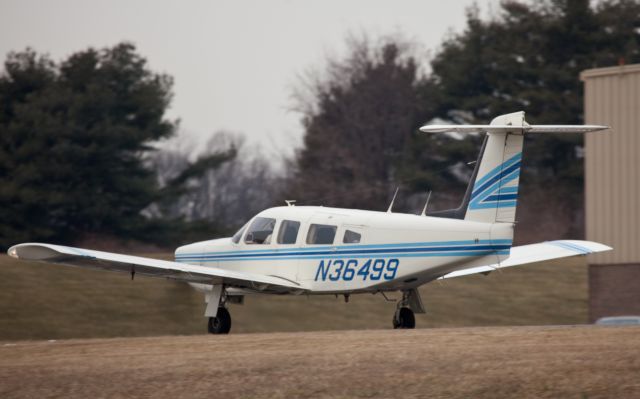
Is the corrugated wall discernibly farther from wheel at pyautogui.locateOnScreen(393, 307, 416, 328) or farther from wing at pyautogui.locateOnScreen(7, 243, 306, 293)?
wing at pyautogui.locateOnScreen(7, 243, 306, 293)

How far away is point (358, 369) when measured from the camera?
14742 millimetres

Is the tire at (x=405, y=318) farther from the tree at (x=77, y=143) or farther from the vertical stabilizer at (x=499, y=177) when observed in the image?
the tree at (x=77, y=143)

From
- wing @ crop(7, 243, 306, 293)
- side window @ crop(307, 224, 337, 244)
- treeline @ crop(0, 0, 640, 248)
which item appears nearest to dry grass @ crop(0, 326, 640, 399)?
wing @ crop(7, 243, 306, 293)

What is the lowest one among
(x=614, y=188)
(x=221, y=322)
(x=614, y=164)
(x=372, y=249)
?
(x=221, y=322)

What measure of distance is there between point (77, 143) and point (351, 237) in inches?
1558

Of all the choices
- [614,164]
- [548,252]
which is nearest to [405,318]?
[548,252]

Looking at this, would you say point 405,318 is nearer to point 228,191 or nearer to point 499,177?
point 499,177

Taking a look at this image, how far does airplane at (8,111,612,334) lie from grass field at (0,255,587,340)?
21.2ft

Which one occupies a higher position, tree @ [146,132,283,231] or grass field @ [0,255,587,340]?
tree @ [146,132,283,231]

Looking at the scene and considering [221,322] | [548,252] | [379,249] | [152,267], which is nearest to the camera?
[379,249]

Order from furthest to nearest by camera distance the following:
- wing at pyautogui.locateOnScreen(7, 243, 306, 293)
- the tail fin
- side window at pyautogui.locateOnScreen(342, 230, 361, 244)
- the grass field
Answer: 1. the grass field
2. side window at pyautogui.locateOnScreen(342, 230, 361, 244)
3. the tail fin
4. wing at pyautogui.locateOnScreen(7, 243, 306, 293)

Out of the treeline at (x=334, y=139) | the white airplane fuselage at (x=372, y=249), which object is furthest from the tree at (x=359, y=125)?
the white airplane fuselage at (x=372, y=249)

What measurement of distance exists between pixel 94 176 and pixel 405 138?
60.5 feet

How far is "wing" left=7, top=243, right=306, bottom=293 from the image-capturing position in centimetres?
1906
